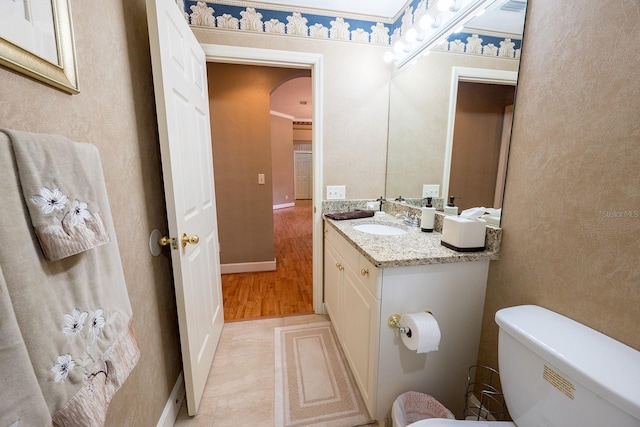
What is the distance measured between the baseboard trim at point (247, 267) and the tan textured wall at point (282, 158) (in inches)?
156

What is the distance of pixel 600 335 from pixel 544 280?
22 cm

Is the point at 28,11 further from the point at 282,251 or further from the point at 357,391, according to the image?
the point at 282,251

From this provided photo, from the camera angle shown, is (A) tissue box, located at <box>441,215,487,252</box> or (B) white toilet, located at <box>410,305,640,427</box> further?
(A) tissue box, located at <box>441,215,487,252</box>

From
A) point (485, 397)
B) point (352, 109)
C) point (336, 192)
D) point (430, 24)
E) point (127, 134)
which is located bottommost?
point (485, 397)

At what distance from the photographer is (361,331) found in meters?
1.24

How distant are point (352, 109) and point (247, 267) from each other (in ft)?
7.04

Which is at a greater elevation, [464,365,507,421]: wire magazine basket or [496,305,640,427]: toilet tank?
[496,305,640,427]: toilet tank

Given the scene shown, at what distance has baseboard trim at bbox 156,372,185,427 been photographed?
3.81 feet

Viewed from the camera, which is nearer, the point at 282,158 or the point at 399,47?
the point at 399,47

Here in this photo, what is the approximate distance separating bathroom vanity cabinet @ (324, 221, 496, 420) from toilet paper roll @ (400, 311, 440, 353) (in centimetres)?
8

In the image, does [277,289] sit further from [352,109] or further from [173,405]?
[352,109]

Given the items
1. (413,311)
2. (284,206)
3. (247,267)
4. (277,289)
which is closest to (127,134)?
(413,311)

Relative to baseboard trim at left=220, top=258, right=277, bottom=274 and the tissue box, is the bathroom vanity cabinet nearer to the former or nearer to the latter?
the tissue box

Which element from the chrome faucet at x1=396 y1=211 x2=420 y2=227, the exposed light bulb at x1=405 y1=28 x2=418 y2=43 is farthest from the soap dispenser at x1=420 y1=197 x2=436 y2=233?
the exposed light bulb at x1=405 y1=28 x2=418 y2=43
